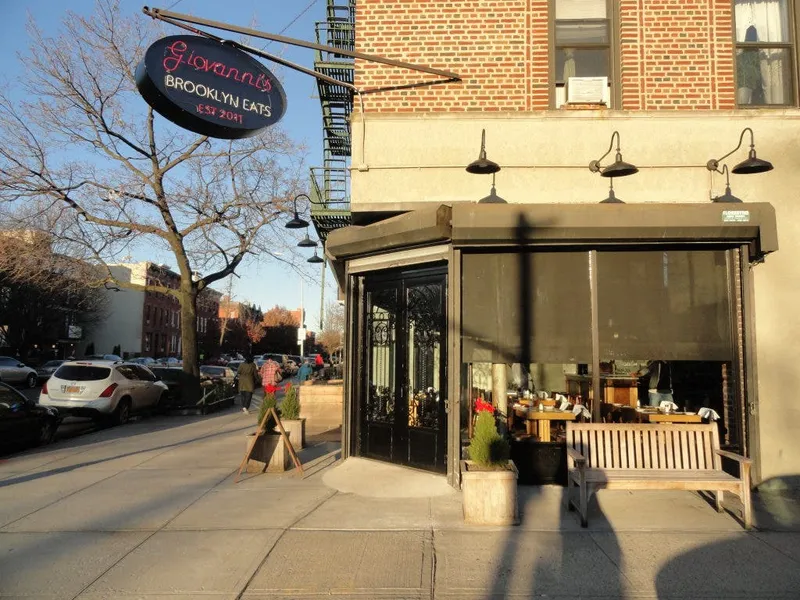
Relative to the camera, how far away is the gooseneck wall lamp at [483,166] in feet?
23.7

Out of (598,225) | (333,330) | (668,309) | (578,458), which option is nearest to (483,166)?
(598,225)

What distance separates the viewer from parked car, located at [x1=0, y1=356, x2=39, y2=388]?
26.7 m

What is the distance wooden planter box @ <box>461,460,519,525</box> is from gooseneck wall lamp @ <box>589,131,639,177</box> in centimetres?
380

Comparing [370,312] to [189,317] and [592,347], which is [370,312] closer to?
[592,347]

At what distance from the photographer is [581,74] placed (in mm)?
8156

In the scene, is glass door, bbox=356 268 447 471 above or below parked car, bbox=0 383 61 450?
above

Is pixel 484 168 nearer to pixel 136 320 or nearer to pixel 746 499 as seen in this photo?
pixel 746 499

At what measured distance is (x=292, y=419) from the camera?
31.7ft

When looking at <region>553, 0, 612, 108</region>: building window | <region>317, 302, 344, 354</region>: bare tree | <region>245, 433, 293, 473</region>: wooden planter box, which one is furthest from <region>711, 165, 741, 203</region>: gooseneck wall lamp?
<region>317, 302, 344, 354</region>: bare tree

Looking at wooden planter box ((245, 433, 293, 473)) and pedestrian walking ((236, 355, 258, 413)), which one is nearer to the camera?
wooden planter box ((245, 433, 293, 473))

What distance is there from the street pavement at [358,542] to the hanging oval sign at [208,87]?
4.20 m

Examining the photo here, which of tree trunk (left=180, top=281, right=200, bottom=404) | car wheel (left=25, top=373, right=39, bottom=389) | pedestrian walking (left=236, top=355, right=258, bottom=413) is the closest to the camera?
pedestrian walking (left=236, top=355, right=258, bottom=413)

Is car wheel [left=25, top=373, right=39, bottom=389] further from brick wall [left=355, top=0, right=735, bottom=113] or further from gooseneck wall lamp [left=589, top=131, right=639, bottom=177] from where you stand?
gooseneck wall lamp [left=589, top=131, right=639, bottom=177]

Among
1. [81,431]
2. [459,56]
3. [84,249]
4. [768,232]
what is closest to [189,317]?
[84,249]
